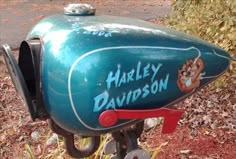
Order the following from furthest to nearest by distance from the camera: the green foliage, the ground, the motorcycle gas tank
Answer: the green foliage
the ground
the motorcycle gas tank

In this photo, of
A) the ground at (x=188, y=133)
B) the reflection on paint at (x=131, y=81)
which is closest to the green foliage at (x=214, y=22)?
the ground at (x=188, y=133)

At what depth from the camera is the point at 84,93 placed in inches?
53.4

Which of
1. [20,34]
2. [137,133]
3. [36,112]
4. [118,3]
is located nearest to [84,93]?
[36,112]

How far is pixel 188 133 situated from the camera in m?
3.04

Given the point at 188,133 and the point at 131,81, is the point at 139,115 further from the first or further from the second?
the point at 188,133

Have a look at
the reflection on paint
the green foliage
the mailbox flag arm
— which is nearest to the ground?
the green foliage

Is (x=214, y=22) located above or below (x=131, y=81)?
below

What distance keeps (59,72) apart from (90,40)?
0.13 m

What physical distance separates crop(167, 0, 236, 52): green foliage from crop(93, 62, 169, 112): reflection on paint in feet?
7.02

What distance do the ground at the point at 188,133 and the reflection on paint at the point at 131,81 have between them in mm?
1217

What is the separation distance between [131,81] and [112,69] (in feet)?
0.23

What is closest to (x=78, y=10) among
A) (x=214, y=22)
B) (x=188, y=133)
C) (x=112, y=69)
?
(x=112, y=69)

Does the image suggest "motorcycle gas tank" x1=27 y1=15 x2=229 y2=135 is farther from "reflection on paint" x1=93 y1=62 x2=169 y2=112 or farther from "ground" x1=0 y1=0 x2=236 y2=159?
"ground" x1=0 y1=0 x2=236 y2=159

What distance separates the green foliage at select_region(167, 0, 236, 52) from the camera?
356 cm
